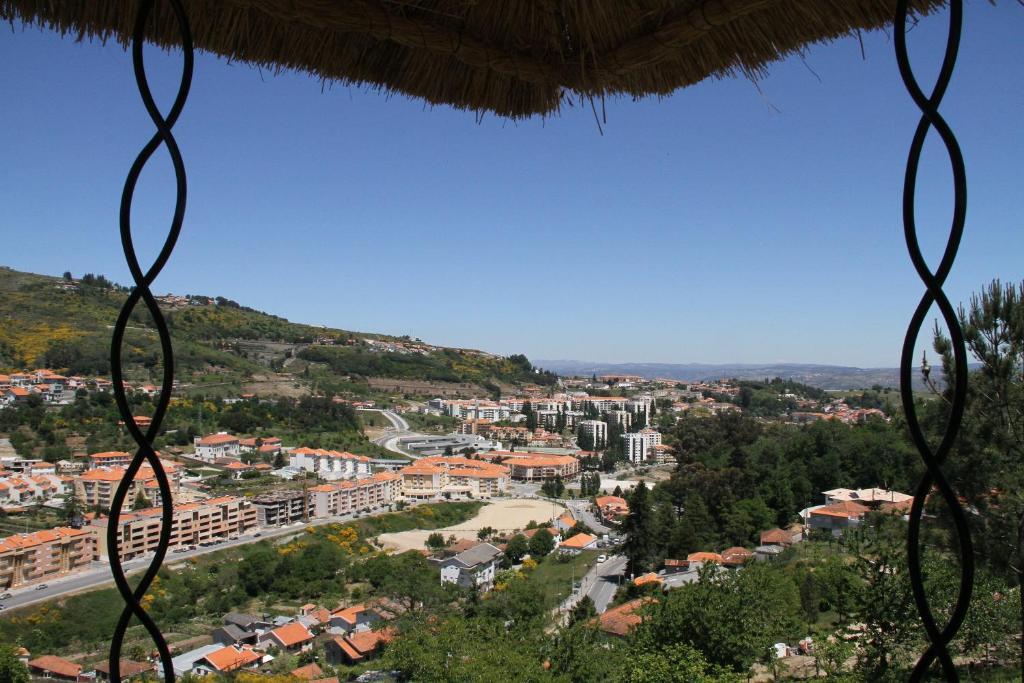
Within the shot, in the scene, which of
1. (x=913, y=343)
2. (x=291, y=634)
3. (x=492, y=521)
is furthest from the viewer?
(x=492, y=521)

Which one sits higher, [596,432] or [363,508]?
[596,432]

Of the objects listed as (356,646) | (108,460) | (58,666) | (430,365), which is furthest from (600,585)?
(430,365)

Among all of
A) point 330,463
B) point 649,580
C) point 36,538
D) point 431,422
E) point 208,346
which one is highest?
point 208,346

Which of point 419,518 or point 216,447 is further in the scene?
point 216,447

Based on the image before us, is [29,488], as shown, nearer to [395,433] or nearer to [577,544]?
[577,544]

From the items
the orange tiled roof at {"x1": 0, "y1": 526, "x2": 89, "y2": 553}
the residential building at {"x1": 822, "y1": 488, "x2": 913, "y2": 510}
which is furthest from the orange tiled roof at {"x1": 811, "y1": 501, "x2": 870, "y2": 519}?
the orange tiled roof at {"x1": 0, "y1": 526, "x2": 89, "y2": 553}

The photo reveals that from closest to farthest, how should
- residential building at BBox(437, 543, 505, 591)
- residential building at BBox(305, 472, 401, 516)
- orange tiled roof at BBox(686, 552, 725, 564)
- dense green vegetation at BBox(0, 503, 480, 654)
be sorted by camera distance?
dense green vegetation at BBox(0, 503, 480, 654) → orange tiled roof at BBox(686, 552, 725, 564) → residential building at BBox(437, 543, 505, 591) → residential building at BBox(305, 472, 401, 516)

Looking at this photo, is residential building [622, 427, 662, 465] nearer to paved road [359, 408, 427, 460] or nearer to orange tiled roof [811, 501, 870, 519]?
paved road [359, 408, 427, 460]
